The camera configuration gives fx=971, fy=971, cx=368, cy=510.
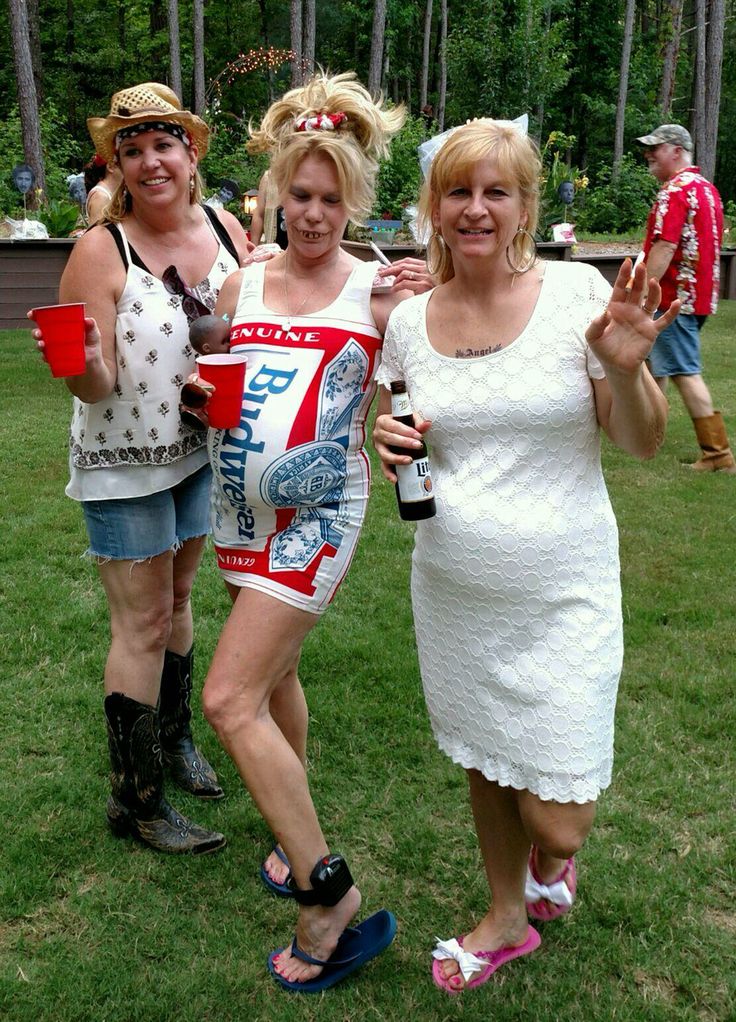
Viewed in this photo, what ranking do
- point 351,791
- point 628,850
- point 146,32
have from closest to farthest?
point 628,850, point 351,791, point 146,32

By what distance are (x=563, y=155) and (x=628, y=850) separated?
43521 millimetres

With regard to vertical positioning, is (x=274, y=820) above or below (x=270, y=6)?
below

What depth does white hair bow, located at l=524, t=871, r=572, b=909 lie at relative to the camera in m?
2.72

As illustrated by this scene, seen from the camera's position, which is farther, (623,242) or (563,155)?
(563,155)

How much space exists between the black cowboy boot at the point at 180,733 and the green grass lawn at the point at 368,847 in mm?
68

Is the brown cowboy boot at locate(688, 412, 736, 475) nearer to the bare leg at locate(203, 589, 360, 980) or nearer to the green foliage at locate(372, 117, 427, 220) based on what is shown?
the bare leg at locate(203, 589, 360, 980)

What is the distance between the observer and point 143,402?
2.82m

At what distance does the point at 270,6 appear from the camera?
43.0m

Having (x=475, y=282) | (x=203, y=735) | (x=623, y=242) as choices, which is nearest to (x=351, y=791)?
(x=203, y=735)

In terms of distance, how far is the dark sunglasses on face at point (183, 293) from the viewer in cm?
280

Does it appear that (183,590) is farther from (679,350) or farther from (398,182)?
(398,182)

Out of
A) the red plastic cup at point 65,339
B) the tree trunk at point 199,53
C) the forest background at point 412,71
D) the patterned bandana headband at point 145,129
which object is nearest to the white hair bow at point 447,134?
the patterned bandana headband at point 145,129

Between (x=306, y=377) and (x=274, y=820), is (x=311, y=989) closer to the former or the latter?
(x=274, y=820)

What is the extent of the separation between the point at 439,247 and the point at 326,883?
5.39 ft
